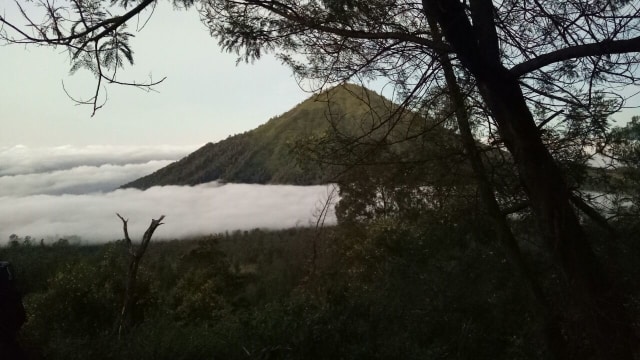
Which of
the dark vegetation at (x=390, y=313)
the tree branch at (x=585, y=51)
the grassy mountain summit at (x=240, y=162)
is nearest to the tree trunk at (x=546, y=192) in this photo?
the tree branch at (x=585, y=51)

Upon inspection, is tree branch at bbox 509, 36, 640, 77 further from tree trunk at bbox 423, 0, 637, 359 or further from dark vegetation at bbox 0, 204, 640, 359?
dark vegetation at bbox 0, 204, 640, 359

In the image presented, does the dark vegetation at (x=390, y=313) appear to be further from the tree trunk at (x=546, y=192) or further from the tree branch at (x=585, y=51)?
the tree branch at (x=585, y=51)

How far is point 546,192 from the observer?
2.86m

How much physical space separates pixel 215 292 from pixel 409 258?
569 inches

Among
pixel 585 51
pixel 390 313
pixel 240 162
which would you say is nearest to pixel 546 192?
pixel 585 51

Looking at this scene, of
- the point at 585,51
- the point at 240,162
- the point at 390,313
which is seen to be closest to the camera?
the point at 585,51

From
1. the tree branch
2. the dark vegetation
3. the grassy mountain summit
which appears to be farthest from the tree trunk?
the grassy mountain summit

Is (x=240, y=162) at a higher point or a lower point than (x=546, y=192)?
higher

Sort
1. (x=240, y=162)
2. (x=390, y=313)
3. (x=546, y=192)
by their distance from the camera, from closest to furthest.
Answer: (x=546, y=192) < (x=390, y=313) < (x=240, y=162)

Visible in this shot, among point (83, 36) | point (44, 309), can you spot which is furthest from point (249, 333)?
point (44, 309)

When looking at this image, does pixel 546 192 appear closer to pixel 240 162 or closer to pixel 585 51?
pixel 585 51

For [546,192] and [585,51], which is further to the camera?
[546,192]

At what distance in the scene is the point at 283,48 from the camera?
409 centimetres

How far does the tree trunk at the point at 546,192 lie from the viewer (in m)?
2.76
